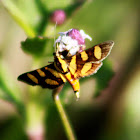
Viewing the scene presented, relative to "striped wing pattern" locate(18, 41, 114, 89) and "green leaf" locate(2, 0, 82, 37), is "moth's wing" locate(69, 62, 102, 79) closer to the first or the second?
"striped wing pattern" locate(18, 41, 114, 89)

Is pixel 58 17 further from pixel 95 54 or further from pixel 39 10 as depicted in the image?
pixel 95 54

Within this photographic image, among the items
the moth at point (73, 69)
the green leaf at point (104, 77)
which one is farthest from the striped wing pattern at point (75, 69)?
the green leaf at point (104, 77)

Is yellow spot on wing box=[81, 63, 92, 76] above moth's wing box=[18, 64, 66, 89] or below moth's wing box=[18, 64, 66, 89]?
below

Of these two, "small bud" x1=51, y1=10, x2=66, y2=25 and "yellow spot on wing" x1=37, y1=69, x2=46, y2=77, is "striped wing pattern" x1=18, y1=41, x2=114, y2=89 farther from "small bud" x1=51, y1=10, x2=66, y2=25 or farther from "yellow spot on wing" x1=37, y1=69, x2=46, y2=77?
"small bud" x1=51, y1=10, x2=66, y2=25

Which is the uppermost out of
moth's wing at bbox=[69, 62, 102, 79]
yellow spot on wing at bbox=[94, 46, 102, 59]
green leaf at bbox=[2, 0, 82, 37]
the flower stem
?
green leaf at bbox=[2, 0, 82, 37]

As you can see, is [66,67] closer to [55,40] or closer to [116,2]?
[55,40]

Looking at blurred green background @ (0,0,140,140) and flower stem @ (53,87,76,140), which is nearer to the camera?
flower stem @ (53,87,76,140)

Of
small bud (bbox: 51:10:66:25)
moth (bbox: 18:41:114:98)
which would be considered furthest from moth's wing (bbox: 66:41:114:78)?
small bud (bbox: 51:10:66:25)

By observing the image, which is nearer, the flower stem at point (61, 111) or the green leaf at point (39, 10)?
the flower stem at point (61, 111)

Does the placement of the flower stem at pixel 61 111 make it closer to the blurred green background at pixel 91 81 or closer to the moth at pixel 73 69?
the moth at pixel 73 69
